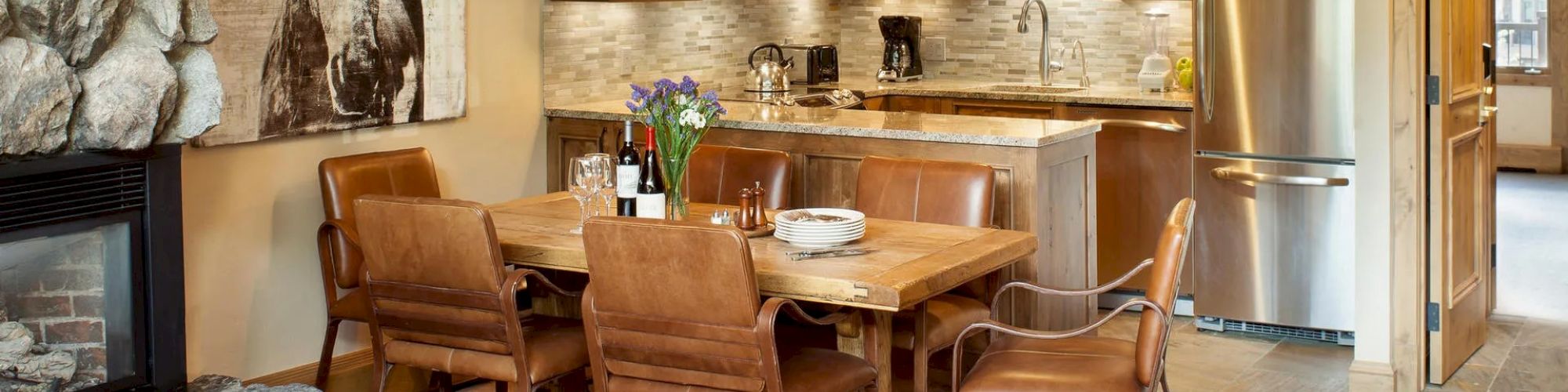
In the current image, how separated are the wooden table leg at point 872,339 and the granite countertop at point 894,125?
107 cm

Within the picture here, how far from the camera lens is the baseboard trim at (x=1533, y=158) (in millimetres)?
10086

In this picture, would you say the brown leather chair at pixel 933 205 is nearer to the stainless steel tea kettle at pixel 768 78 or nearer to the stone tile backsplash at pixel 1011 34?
the stainless steel tea kettle at pixel 768 78

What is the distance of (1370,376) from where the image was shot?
15.0 ft

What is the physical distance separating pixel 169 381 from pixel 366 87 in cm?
144

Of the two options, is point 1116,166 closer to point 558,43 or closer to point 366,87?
point 558,43

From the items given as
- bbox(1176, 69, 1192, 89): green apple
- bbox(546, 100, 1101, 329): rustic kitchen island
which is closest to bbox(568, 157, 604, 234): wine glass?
bbox(546, 100, 1101, 329): rustic kitchen island

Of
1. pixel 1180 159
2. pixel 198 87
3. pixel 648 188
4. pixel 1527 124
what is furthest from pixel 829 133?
pixel 1527 124

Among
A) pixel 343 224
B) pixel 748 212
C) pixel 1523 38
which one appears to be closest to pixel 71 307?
pixel 343 224

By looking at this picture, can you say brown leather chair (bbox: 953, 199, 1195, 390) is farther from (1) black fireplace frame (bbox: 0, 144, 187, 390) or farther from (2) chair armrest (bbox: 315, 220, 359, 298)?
(2) chair armrest (bbox: 315, 220, 359, 298)

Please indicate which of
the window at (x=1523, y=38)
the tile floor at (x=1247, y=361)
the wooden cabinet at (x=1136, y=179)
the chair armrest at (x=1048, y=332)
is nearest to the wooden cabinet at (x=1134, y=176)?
the wooden cabinet at (x=1136, y=179)

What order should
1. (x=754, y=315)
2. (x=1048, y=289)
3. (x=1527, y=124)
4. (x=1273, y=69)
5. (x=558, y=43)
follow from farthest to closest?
(x=1527, y=124)
(x=558, y=43)
(x=1273, y=69)
(x=1048, y=289)
(x=754, y=315)

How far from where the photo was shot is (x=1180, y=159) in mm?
5695

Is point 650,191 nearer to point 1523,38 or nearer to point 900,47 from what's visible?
point 900,47

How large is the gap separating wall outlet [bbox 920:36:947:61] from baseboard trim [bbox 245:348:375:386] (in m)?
3.22
